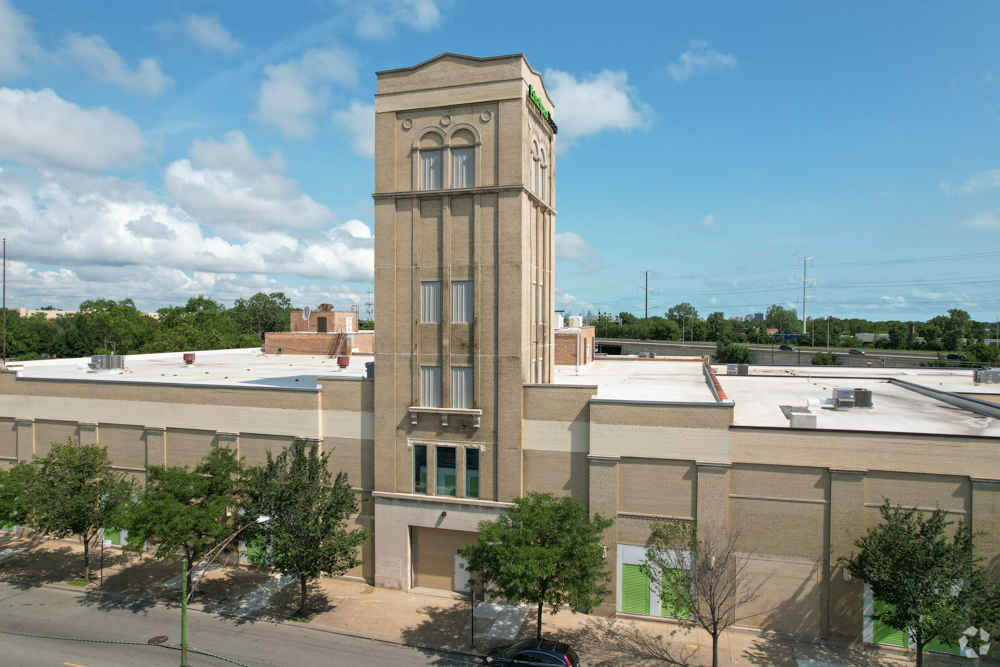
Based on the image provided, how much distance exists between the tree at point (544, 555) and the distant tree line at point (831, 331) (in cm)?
8827

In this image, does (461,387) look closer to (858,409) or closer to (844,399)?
(844,399)

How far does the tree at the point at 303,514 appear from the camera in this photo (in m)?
22.1

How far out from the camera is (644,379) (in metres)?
35.0

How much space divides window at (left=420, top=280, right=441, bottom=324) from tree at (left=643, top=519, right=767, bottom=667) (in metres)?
11.8

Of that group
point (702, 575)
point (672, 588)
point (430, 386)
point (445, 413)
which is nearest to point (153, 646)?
point (445, 413)

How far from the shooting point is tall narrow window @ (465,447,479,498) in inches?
965

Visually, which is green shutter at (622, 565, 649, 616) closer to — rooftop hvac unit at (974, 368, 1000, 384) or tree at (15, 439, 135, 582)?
tree at (15, 439, 135, 582)

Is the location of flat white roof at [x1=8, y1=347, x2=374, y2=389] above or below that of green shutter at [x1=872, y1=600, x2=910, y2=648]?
above

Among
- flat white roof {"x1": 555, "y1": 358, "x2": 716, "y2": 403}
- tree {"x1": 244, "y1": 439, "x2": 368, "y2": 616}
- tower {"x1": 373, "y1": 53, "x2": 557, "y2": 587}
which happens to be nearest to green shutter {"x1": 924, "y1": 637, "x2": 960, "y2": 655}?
flat white roof {"x1": 555, "y1": 358, "x2": 716, "y2": 403}

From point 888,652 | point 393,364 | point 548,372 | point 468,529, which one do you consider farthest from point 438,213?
point 888,652

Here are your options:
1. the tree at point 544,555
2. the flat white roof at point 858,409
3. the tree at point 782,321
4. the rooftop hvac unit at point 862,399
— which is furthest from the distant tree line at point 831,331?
the tree at point 544,555

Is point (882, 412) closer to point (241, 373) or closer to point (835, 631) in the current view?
point (835, 631)

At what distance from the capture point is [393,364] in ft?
82.9

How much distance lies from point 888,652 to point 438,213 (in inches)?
901
